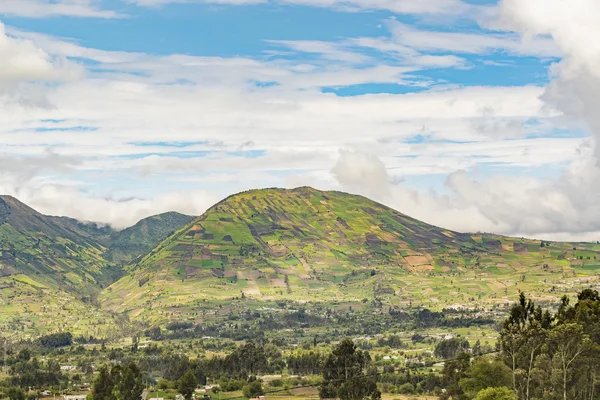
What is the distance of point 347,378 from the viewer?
385 ft

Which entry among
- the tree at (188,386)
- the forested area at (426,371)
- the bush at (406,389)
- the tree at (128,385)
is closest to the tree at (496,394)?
the forested area at (426,371)

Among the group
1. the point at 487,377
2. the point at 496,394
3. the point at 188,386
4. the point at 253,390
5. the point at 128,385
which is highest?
the point at 487,377

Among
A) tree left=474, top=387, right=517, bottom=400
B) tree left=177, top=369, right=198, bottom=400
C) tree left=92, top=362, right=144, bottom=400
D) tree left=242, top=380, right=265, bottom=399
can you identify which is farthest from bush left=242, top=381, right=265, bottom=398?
tree left=474, top=387, right=517, bottom=400

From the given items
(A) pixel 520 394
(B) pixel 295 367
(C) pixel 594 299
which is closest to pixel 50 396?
(B) pixel 295 367

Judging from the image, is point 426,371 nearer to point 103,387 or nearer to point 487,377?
point 487,377

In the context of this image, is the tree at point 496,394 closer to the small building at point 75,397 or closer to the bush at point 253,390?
the bush at point 253,390

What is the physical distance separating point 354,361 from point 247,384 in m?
36.8

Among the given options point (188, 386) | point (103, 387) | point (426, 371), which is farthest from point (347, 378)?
point (426, 371)

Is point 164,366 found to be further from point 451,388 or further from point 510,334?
point 510,334

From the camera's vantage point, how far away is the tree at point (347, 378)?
115562mm

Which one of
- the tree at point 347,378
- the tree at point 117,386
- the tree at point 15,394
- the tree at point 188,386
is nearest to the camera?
the tree at point 347,378

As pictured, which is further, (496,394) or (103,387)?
(103,387)

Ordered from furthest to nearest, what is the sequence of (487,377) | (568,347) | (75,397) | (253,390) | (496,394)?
(75,397)
(253,390)
(487,377)
(496,394)
(568,347)

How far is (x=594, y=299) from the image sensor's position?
322 feet
